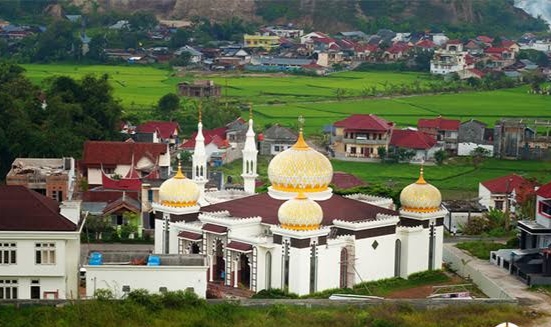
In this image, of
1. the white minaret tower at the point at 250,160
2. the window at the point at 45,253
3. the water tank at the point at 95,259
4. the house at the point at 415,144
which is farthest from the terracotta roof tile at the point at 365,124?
the window at the point at 45,253

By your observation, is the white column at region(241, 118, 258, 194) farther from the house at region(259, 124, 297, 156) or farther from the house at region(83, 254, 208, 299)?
the house at region(259, 124, 297, 156)

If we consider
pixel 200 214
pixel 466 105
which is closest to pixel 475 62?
pixel 466 105

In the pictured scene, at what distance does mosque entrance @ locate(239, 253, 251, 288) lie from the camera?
25.1 meters

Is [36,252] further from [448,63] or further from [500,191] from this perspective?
[448,63]

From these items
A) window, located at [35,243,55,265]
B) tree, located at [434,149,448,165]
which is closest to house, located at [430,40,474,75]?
tree, located at [434,149,448,165]

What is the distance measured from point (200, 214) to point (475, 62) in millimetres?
57094

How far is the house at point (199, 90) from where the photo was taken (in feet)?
205

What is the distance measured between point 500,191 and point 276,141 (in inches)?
473

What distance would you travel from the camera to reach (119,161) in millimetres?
36062

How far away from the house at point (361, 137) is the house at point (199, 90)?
648 inches

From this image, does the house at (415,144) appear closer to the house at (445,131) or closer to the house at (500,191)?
the house at (445,131)

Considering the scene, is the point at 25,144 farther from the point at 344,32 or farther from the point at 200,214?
the point at 344,32

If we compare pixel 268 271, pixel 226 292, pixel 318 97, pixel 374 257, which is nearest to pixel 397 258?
pixel 374 257

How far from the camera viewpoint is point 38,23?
319 ft
